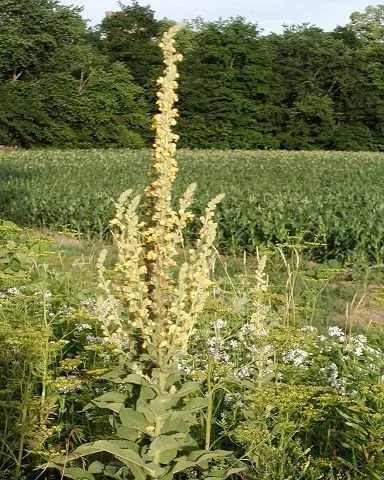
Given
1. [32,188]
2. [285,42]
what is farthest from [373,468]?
[285,42]

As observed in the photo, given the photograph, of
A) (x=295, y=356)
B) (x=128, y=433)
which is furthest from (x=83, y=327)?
(x=128, y=433)

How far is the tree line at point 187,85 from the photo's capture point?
5056 cm

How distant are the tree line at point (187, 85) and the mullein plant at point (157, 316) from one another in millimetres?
47331

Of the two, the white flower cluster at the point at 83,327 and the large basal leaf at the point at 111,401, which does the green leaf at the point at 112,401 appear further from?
the white flower cluster at the point at 83,327

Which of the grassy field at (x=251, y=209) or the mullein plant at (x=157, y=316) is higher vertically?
the mullein plant at (x=157, y=316)

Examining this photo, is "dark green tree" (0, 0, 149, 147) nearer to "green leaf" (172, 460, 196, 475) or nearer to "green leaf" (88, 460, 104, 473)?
"green leaf" (88, 460, 104, 473)

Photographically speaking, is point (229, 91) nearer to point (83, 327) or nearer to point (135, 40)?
point (135, 40)

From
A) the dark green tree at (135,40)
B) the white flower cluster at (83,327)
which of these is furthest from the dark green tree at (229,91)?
the white flower cluster at (83,327)

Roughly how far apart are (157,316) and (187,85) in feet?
175

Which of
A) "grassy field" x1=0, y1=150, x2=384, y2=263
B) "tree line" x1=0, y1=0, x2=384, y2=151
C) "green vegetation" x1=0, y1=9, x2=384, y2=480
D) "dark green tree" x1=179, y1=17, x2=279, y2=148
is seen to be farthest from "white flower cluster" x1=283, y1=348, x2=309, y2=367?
"dark green tree" x1=179, y1=17, x2=279, y2=148

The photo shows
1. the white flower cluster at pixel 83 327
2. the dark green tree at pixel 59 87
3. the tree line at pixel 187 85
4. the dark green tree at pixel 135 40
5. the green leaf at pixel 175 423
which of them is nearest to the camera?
the green leaf at pixel 175 423

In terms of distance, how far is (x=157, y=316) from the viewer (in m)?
2.71

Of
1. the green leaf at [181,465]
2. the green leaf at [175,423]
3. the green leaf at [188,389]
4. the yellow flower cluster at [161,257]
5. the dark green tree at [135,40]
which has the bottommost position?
the green leaf at [181,465]

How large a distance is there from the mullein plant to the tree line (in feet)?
155
